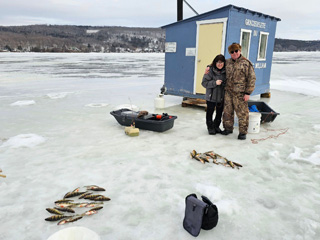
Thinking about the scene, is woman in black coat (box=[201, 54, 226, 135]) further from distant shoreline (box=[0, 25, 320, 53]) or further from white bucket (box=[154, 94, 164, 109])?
distant shoreline (box=[0, 25, 320, 53])

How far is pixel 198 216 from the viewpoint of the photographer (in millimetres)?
2385

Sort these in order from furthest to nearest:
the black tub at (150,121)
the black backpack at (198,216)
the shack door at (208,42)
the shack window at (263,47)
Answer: the shack window at (263,47)
the shack door at (208,42)
the black tub at (150,121)
the black backpack at (198,216)

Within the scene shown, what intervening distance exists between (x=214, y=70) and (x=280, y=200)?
9.46 feet

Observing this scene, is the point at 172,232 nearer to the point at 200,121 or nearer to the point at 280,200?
the point at 280,200

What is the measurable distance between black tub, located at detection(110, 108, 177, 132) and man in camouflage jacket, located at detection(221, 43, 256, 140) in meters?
1.24

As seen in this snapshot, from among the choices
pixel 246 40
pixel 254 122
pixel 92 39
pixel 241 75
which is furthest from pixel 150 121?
pixel 92 39

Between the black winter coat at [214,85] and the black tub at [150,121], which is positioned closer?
the black winter coat at [214,85]

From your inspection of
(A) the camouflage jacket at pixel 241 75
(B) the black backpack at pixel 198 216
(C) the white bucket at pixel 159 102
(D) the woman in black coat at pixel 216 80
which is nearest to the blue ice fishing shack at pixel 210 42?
(C) the white bucket at pixel 159 102

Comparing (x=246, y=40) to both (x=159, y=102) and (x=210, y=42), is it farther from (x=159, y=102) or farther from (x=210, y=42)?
(x=159, y=102)

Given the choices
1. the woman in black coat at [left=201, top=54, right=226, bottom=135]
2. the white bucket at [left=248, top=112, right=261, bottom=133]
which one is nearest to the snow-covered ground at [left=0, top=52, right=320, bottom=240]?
the white bucket at [left=248, top=112, right=261, bottom=133]

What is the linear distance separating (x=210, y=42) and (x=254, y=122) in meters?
3.02

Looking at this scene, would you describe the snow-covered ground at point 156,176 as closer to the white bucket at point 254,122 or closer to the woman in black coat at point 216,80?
the white bucket at point 254,122

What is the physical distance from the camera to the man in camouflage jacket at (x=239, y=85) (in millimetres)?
4738

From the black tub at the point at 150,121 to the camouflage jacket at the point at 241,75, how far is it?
1450 mm
